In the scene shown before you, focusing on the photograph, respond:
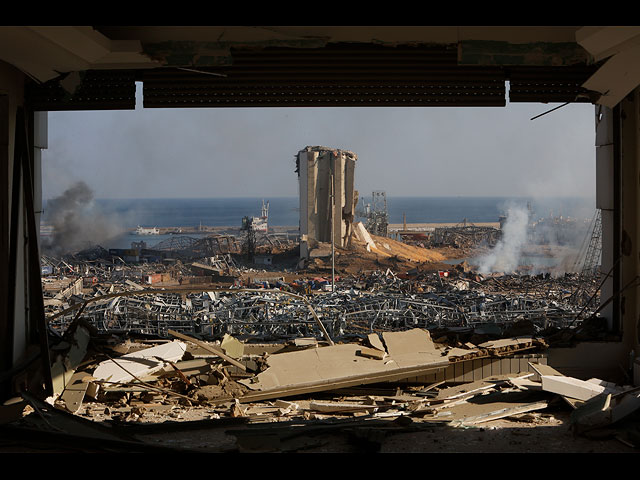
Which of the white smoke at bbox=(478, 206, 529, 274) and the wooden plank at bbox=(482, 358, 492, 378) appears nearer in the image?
the wooden plank at bbox=(482, 358, 492, 378)

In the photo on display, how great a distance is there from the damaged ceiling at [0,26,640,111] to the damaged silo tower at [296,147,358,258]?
2882 centimetres

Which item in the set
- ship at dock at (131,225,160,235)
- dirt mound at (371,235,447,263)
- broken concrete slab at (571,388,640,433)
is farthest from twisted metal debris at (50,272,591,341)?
ship at dock at (131,225,160,235)

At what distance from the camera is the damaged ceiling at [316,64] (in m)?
5.14

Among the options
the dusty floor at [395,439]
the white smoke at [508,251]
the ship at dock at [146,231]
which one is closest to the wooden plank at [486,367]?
the dusty floor at [395,439]

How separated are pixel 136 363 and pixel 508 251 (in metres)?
63.5

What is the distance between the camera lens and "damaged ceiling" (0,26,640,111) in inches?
202

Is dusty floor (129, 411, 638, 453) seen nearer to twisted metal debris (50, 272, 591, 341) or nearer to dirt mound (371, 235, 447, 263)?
twisted metal debris (50, 272, 591, 341)

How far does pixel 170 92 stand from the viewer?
6.21m

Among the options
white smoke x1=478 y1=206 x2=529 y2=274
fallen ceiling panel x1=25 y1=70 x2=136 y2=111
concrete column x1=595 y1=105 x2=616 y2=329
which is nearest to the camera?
fallen ceiling panel x1=25 y1=70 x2=136 y2=111

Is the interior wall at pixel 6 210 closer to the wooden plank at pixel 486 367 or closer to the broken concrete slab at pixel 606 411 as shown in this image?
the wooden plank at pixel 486 367

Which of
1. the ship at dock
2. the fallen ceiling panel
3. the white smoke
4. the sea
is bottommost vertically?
the white smoke

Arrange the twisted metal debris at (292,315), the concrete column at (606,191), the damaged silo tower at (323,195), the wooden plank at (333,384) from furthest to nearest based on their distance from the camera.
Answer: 1. the damaged silo tower at (323,195)
2. the twisted metal debris at (292,315)
3. the concrete column at (606,191)
4. the wooden plank at (333,384)

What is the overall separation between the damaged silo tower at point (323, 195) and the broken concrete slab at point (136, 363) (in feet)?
95.1

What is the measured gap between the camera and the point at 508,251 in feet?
217
